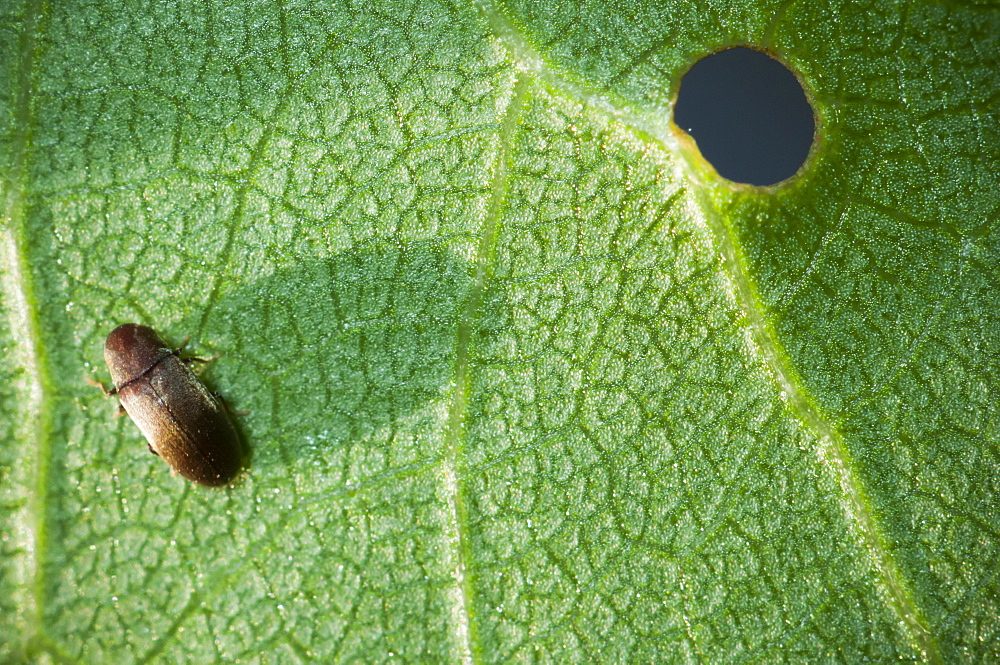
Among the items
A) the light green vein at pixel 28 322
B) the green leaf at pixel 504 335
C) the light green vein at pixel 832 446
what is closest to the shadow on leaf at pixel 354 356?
the green leaf at pixel 504 335

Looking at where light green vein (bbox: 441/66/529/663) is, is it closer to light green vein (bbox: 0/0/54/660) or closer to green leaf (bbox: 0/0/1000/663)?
green leaf (bbox: 0/0/1000/663)

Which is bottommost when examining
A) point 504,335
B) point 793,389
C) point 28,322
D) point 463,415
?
point 793,389

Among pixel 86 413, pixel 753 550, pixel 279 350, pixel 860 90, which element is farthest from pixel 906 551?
pixel 86 413

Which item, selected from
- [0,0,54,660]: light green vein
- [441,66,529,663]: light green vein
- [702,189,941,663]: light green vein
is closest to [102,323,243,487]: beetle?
[0,0,54,660]: light green vein

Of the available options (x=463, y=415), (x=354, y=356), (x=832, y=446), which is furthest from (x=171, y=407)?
(x=832, y=446)

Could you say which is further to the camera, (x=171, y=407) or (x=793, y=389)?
(x=171, y=407)

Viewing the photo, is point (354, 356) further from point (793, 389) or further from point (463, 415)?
point (793, 389)
